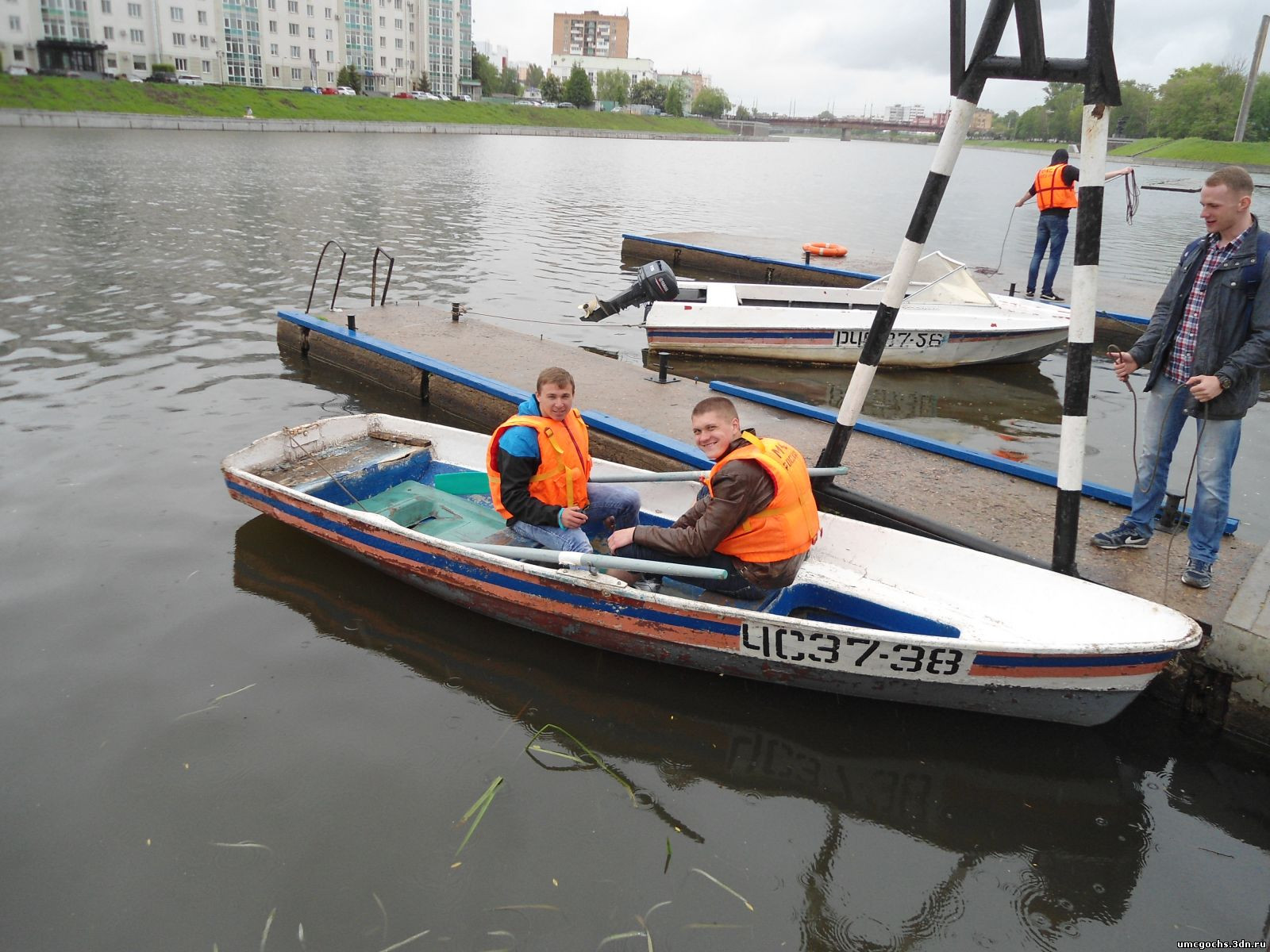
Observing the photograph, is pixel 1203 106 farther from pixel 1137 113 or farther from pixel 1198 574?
pixel 1198 574

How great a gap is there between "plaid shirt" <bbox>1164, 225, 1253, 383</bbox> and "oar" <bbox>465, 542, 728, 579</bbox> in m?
3.08

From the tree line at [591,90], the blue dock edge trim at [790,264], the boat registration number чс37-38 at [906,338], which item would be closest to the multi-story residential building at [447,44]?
the tree line at [591,90]

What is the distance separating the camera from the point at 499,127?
8438cm

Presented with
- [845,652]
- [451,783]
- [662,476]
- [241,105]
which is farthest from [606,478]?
[241,105]

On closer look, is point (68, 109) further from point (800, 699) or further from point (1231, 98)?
point (1231, 98)

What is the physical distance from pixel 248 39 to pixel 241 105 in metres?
32.8

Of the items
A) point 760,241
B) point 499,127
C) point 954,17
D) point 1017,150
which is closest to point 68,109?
point 499,127

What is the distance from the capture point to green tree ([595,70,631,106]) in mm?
135000

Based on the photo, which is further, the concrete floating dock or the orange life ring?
the orange life ring

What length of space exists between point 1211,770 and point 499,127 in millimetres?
88884

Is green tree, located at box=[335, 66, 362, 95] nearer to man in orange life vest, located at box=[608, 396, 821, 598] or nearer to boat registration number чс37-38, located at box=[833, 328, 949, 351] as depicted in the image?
boat registration number чс37-38, located at box=[833, 328, 949, 351]

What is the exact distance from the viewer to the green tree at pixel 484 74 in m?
122

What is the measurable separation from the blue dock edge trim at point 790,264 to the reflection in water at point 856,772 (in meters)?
11.1

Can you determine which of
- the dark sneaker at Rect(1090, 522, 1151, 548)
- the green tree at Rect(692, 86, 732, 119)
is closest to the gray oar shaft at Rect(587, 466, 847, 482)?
the dark sneaker at Rect(1090, 522, 1151, 548)
